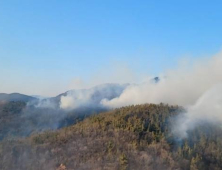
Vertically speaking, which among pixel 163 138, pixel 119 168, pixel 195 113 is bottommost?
pixel 119 168

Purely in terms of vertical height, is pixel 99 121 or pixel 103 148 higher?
pixel 99 121

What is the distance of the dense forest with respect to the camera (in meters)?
112

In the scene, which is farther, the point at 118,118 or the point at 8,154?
the point at 118,118

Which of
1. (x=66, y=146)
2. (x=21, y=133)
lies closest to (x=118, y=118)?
(x=66, y=146)

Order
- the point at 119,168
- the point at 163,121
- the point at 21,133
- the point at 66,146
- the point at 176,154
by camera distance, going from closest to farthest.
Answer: the point at 119,168
the point at 176,154
the point at 66,146
the point at 163,121
the point at 21,133

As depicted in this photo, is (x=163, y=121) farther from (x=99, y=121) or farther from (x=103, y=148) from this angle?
(x=103, y=148)

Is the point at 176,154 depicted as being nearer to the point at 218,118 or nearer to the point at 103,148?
the point at 103,148

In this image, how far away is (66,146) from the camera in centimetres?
12650

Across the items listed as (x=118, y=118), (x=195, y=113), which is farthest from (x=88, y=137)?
(x=195, y=113)

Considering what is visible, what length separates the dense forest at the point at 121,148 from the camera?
112438 millimetres

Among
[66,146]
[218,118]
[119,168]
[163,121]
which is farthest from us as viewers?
[218,118]

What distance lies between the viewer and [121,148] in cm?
12131

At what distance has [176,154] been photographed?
118m

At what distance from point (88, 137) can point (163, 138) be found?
27936mm
